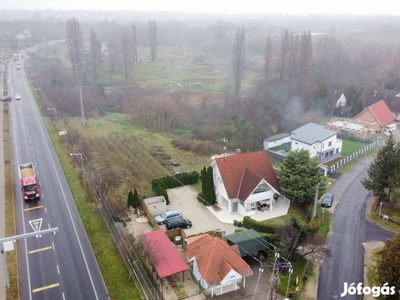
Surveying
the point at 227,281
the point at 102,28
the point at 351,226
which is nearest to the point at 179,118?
the point at 351,226

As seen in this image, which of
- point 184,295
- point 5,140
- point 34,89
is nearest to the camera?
point 184,295

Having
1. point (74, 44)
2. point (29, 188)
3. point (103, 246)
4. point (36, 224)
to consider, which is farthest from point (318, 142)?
point (74, 44)

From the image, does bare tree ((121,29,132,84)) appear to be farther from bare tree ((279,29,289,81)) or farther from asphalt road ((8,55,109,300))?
asphalt road ((8,55,109,300))

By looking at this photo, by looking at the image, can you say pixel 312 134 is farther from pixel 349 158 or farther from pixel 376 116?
pixel 376 116

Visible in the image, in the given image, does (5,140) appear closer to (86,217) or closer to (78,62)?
(86,217)

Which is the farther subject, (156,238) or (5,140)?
(5,140)

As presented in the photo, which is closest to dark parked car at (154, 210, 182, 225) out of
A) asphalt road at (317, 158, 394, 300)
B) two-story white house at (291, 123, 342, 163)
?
asphalt road at (317, 158, 394, 300)

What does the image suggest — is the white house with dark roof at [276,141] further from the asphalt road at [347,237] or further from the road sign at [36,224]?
the road sign at [36,224]
